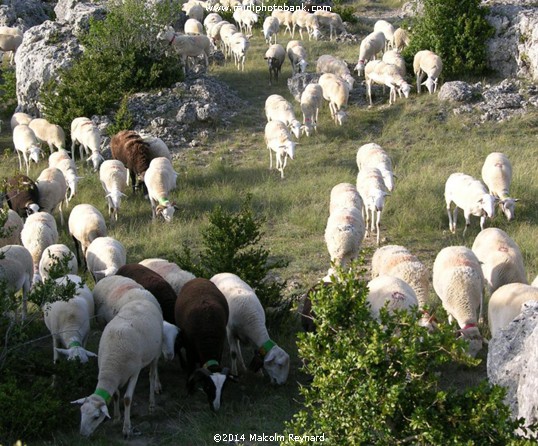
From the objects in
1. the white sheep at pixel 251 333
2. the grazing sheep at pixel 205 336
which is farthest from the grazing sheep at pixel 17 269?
the white sheep at pixel 251 333

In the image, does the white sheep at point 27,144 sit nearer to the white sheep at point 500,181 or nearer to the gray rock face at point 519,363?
the white sheep at point 500,181

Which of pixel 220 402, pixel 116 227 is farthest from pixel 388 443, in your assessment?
pixel 116 227

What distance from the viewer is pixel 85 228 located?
48.7 feet

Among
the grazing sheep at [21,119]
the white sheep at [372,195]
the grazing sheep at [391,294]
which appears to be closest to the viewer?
the grazing sheep at [391,294]

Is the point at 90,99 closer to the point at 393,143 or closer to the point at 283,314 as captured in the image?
the point at 393,143

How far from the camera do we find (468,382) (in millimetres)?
10023

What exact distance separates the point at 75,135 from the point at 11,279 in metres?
10.3

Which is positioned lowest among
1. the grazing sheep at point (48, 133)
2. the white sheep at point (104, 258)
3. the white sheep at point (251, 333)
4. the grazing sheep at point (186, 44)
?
the white sheep at point (251, 333)

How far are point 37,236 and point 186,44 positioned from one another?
14.6 m

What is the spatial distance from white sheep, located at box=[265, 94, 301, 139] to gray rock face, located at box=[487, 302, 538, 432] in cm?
1421

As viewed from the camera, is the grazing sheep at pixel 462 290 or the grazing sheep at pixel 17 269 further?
the grazing sheep at pixel 17 269

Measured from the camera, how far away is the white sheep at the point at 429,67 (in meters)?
24.4

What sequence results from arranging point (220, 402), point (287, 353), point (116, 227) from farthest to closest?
point (116, 227) → point (287, 353) → point (220, 402)

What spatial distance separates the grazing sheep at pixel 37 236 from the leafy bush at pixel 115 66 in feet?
29.9
